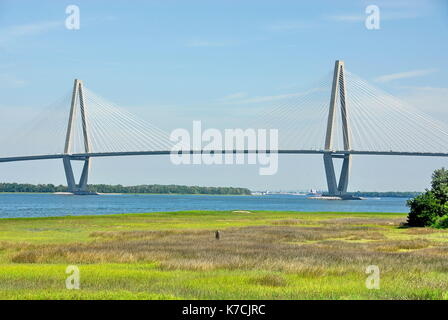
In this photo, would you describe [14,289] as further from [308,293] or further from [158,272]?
[308,293]

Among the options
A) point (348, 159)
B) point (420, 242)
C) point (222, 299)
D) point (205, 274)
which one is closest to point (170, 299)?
point (222, 299)

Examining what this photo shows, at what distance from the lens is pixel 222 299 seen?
49.3 feet

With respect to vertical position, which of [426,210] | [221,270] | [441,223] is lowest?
[441,223]

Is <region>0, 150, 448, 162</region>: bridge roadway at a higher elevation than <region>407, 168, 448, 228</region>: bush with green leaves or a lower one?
higher

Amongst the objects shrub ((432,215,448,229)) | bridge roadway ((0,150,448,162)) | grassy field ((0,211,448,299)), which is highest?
bridge roadway ((0,150,448,162))

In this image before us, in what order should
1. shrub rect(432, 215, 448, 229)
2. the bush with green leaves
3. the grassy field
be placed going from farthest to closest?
1. the bush with green leaves
2. shrub rect(432, 215, 448, 229)
3. the grassy field

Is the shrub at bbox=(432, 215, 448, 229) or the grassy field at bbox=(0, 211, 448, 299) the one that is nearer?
the grassy field at bbox=(0, 211, 448, 299)

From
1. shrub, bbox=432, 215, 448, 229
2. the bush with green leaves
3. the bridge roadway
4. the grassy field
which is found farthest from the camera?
the bridge roadway

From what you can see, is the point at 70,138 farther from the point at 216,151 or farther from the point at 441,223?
the point at 441,223

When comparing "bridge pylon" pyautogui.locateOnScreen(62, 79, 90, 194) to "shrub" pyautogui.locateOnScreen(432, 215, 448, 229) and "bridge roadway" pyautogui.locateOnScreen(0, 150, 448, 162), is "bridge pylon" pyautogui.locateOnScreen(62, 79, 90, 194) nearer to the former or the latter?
"bridge roadway" pyautogui.locateOnScreen(0, 150, 448, 162)

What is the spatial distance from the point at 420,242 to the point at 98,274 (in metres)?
18.3

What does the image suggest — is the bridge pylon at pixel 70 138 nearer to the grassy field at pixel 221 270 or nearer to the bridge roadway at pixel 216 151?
the bridge roadway at pixel 216 151

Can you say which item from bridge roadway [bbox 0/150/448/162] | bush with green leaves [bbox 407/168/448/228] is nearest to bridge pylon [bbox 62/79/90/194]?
bridge roadway [bbox 0/150/448/162]

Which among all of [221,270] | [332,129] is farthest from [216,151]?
[221,270]
